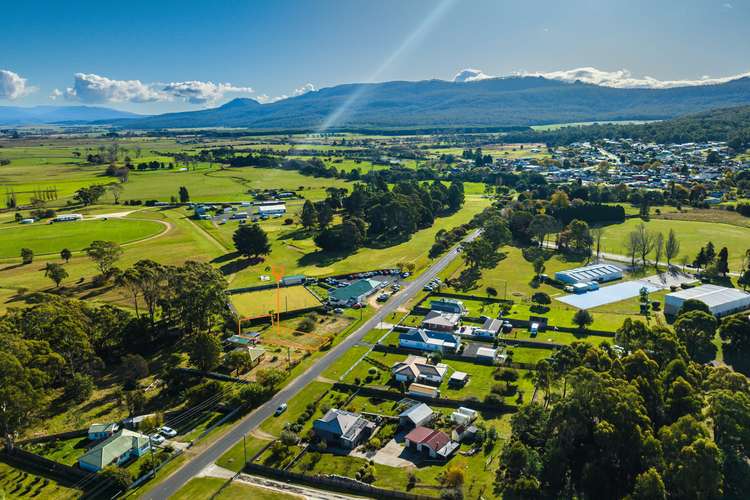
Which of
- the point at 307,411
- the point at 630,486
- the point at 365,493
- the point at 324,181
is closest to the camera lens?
the point at 630,486

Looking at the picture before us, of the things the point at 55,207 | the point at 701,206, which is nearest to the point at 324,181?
the point at 55,207

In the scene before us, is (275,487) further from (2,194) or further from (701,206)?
(2,194)

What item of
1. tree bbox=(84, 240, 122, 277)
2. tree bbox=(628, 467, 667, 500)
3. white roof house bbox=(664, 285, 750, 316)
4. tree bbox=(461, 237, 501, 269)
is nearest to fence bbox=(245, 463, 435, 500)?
tree bbox=(628, 467, 667, 500)

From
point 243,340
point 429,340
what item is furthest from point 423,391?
point 243,340

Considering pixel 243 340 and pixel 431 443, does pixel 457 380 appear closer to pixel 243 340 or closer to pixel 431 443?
pixel 431 443

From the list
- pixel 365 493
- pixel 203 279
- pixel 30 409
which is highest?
pixel 203 279

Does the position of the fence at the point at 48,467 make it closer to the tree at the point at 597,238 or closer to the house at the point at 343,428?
the house at the point at 343,428

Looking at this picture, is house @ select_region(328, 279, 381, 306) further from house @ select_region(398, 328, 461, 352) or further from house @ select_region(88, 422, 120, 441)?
house @ select_region(88, 422, 120, 441)
